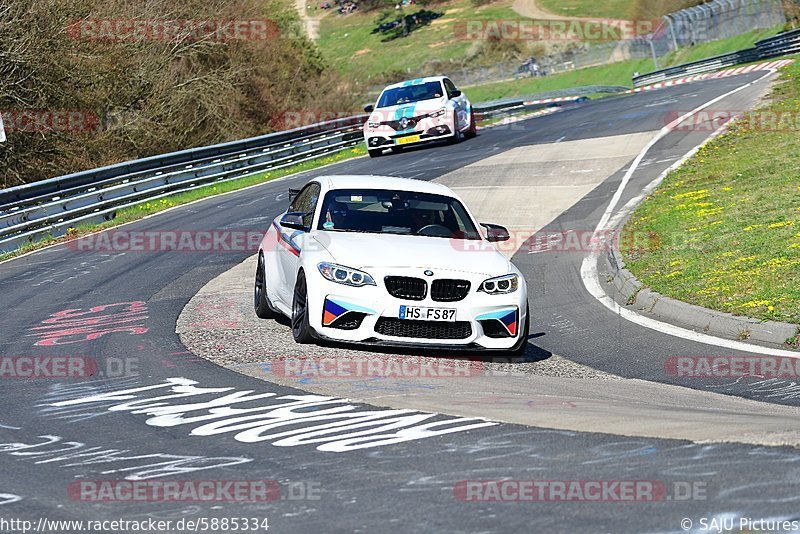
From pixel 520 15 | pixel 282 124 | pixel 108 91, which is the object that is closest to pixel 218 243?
pixel 108 91

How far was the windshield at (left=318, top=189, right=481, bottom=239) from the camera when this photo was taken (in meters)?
11.0

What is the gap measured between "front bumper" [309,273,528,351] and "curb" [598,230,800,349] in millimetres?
2330

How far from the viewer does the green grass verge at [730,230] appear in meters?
11.7

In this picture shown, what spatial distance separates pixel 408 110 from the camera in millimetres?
→ 30969

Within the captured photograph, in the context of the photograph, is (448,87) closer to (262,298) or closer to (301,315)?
(262,298)

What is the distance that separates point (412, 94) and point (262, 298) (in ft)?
65.5

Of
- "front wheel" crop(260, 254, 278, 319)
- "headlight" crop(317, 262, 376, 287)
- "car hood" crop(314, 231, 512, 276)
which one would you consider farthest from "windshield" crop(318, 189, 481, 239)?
"front wheel" crop(260, 254, 278, 319)

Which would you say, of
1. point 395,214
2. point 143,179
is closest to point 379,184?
point 395,214

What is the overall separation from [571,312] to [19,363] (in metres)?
5.81

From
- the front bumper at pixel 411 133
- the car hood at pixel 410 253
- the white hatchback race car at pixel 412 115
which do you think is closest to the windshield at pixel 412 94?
the white hatchback race car at pixel 412 115

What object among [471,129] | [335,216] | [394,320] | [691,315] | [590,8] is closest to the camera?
[394,320]

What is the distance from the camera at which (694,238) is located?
1522 centimetres

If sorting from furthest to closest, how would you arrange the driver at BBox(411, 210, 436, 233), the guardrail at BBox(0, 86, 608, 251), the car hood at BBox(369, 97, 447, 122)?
the car hood at BBox(369, 97, 447, 122)
the guardrail at BBox(0, 86, 608, 251)
the driver at BBox(411, 210, 436, 233)

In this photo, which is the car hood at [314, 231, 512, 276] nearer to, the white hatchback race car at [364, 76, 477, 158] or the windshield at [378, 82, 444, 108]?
the white hatchback race car at [364, 76, 477, 158]
